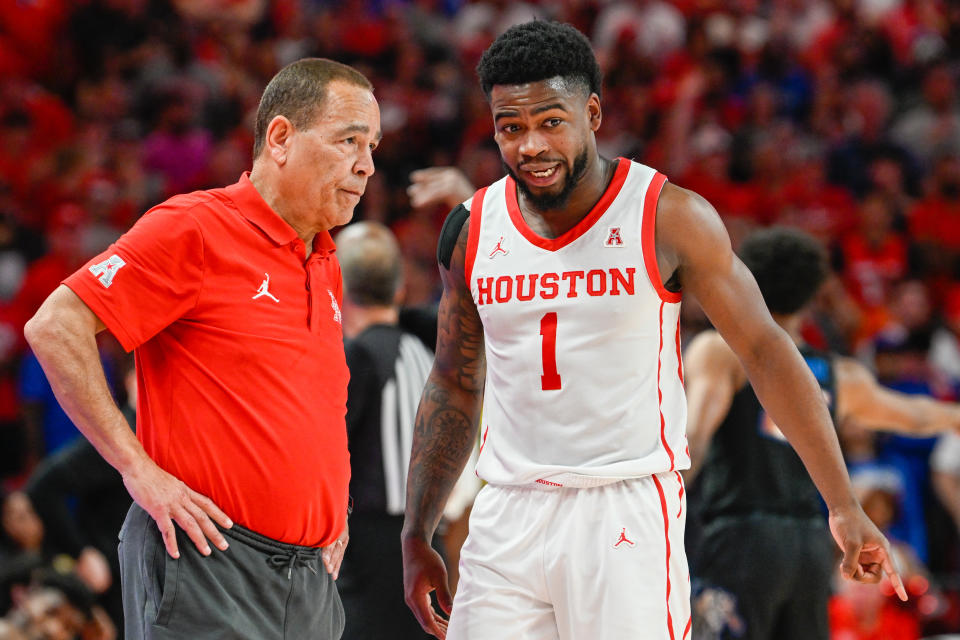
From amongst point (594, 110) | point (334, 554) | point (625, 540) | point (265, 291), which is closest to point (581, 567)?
point (625, 540)

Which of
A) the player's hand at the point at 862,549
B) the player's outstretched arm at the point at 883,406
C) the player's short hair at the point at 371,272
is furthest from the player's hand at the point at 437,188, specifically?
the player's hand at the point at 862,549

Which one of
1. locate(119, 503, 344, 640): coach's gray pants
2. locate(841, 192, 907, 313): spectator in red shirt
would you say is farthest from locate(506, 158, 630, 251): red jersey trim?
locate(841, 192, 907, 313): spectator in red shirt

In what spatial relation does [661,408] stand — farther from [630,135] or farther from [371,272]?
[630,135]

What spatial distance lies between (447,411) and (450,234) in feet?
1.88

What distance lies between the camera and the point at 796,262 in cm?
535

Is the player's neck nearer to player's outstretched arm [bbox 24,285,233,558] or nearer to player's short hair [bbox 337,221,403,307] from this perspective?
player's outstretched arm [bbox 24,285,233,558]

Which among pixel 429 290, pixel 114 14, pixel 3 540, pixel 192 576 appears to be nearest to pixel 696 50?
pixel 429 290

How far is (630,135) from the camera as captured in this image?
12.1 metres

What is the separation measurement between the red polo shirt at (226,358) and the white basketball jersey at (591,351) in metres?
0.57

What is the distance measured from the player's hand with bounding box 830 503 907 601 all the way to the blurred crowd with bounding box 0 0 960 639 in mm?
4124

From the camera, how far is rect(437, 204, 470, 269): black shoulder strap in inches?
153

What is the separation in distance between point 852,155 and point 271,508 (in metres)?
10.2

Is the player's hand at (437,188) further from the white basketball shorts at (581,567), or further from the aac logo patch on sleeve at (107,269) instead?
the aac logo patch on sleeve at (107,269)

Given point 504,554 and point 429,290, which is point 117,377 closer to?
point 429,290
